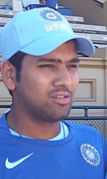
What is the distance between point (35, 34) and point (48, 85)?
15 centimetres

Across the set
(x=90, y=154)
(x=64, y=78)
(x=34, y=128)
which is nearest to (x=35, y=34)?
(x=64, y=78)

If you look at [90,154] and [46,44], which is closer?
[46,44]

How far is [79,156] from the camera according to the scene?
1492mm

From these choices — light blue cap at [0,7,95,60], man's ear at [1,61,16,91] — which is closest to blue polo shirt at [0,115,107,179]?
man's ear at [1,61,16,91]

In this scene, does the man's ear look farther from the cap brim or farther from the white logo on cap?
the white logo on cap

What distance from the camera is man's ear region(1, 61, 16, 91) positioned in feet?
4.75

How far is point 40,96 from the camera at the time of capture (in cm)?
140

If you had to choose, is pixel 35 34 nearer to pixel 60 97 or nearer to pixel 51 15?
pixel 51 15

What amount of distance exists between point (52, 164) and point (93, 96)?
382cm

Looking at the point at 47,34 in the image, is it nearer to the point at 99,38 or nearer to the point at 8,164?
the point at 8,164

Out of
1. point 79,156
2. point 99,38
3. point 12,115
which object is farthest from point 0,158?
point 99,38

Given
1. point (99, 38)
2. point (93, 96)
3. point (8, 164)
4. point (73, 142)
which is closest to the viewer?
point (8, 164)

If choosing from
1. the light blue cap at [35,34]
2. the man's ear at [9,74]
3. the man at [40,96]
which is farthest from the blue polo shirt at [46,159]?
the light blue cap at [35,34]

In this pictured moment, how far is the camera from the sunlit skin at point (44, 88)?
4.58 feet
